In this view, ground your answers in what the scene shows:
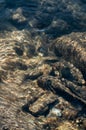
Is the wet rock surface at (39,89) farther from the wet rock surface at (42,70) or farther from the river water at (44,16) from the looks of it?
the river water at (44,16)

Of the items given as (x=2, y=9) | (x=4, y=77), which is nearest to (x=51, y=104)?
(x=4, y=77)

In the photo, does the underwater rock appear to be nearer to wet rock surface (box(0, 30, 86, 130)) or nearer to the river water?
wet rock surface (box(0, 30, 86, 130))

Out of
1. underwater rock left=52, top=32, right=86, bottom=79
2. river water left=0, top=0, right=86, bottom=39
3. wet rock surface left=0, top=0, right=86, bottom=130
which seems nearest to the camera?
wet rock surface left=0, top=0, right=86, bottom=130

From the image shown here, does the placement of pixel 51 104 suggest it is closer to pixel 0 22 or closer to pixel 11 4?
pixel 0 22

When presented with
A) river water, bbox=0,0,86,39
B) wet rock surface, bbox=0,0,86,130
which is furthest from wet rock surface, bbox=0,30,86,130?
river water, bbox=0,0,86,39

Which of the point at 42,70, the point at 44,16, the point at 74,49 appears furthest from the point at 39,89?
the point at 44,16

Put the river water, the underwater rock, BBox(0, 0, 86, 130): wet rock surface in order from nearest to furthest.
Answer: BBox(0, 0, 86, 130): wet rock surface, the underwater rock, the river water

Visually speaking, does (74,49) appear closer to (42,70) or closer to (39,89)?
(42,70)
